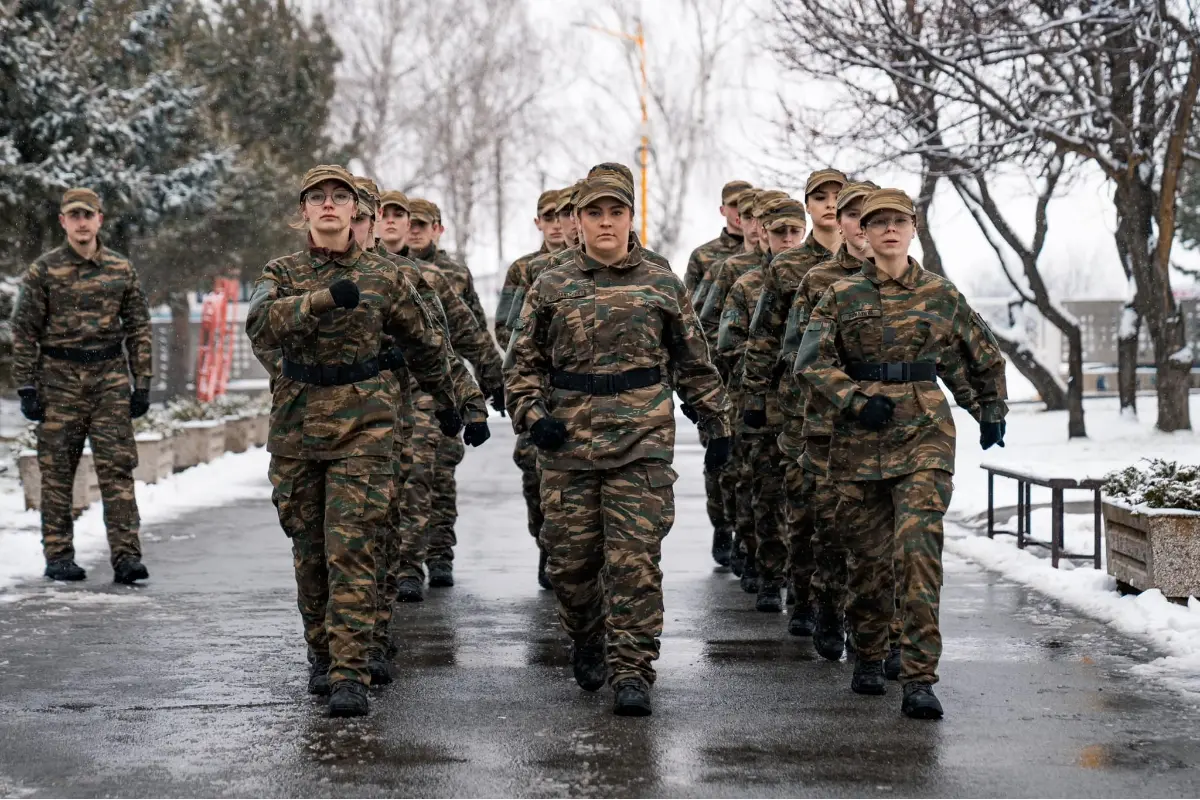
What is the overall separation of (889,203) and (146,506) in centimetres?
1073

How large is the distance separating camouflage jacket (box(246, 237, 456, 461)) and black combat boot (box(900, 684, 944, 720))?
2.35 metres

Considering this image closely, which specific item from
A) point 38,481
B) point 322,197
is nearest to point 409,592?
point 322,197

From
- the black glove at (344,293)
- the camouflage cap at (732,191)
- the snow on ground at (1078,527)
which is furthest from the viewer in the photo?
the camouflage cap at (732,191)

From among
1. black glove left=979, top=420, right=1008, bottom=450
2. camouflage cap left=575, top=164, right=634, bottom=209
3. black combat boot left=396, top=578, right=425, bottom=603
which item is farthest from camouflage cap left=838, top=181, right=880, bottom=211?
black combat boot left=396, top=578, right=425, bottom=603

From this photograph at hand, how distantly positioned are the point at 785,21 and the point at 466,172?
35.0m

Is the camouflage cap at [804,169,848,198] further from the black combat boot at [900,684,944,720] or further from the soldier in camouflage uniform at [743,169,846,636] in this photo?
the black combat boot at [900,684,944,720]

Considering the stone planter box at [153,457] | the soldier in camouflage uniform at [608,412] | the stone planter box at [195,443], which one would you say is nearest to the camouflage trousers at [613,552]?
the soldier in camouflage uniform at [608,412]

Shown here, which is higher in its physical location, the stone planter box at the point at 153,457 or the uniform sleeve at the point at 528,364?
the uniform sleeve at the point at 528,364

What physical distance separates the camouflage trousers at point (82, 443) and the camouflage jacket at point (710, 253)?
12.7 feet

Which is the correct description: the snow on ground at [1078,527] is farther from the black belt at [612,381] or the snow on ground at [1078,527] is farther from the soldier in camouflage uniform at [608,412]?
the black belt at [612,381]

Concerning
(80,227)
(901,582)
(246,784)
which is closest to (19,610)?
(80,227)

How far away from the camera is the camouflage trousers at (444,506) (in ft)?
36.6

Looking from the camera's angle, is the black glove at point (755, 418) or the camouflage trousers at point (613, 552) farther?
the black glove at point (755, 418)

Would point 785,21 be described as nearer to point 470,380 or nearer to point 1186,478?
point 1186,478
